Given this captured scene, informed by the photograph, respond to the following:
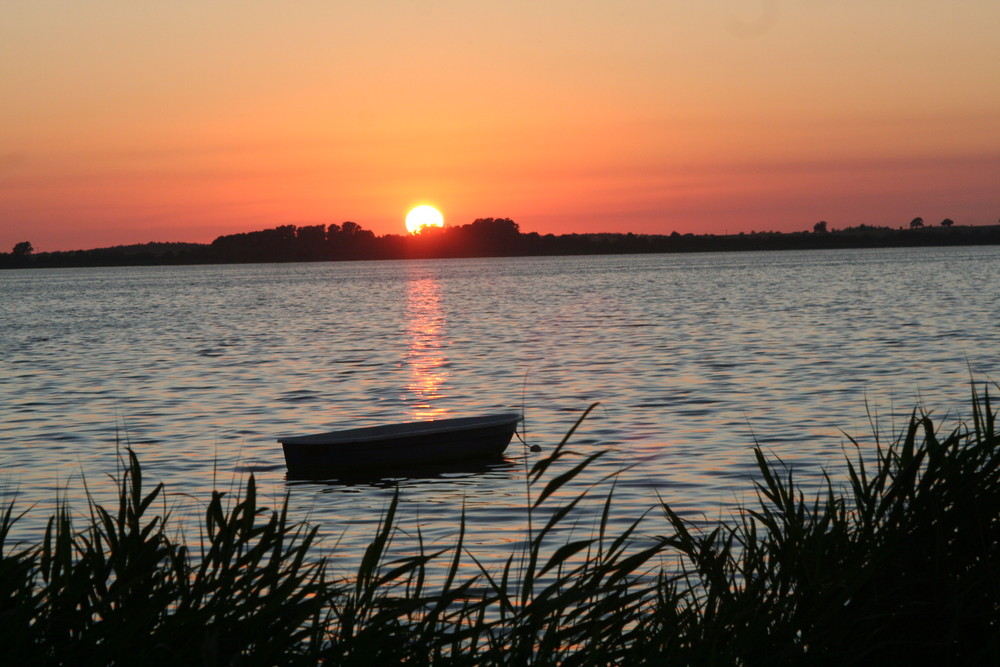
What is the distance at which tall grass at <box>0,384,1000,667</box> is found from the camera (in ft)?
20.3

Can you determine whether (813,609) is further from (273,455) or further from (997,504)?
(273,455)

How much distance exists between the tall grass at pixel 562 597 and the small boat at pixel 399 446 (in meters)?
11.7

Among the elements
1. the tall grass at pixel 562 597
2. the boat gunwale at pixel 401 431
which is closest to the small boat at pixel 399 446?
the boat gunwale at pixel 401 431

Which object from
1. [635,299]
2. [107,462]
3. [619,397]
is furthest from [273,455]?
[635,299]

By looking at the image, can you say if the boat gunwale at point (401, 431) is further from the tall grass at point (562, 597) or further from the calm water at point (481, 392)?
the tall grass at point (562, 597)

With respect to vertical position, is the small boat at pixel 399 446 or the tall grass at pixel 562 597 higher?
the tall grass at pixel 562 597

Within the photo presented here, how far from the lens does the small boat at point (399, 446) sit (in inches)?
787

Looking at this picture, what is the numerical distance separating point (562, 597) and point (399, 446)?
14.2 metres

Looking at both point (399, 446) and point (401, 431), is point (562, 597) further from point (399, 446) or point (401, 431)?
point (401, 431)

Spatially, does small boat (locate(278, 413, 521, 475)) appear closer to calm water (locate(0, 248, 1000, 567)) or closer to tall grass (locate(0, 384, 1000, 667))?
calm water (locate(0, 248, 1000, 567))

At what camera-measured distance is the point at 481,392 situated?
34.9 meters

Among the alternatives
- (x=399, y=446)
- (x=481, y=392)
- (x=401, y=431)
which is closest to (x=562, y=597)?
(x=399, y=446)

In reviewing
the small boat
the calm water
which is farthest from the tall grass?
the small boat

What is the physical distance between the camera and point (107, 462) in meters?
22.5
